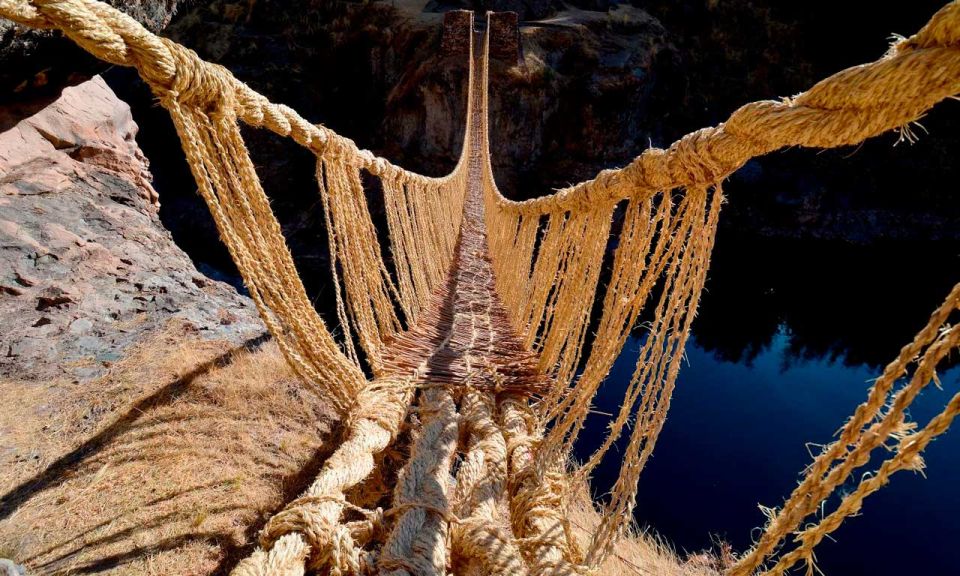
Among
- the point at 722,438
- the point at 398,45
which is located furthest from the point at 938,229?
the point at 398,45

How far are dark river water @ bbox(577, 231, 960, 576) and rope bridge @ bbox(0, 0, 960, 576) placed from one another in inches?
12.1

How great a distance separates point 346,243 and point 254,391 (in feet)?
2.32

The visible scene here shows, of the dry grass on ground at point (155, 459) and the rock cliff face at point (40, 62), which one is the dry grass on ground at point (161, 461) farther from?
the rock cliff face at point (40, 62)

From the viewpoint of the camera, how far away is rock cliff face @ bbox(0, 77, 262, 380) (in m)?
1.92

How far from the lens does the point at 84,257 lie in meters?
2.42

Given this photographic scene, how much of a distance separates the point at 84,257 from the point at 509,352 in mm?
2157

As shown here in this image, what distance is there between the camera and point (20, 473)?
4.15 feet

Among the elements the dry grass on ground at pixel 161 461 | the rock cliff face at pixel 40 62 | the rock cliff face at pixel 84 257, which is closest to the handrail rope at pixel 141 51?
the dry grass on ground at pixel 161 461

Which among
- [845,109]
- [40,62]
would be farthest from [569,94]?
[845,109]

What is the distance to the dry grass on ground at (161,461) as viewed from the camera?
1.04 meters

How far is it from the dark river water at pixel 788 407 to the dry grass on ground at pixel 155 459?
110cm

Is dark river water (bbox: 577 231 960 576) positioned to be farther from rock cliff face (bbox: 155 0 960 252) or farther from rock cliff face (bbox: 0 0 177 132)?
rock cliff face (bbox: 0 0 177 132)

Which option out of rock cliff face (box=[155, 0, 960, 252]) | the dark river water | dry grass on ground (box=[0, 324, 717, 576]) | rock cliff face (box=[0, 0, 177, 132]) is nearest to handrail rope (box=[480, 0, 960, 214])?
the dark river water

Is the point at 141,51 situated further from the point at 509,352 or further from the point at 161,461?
the point at 509,352
